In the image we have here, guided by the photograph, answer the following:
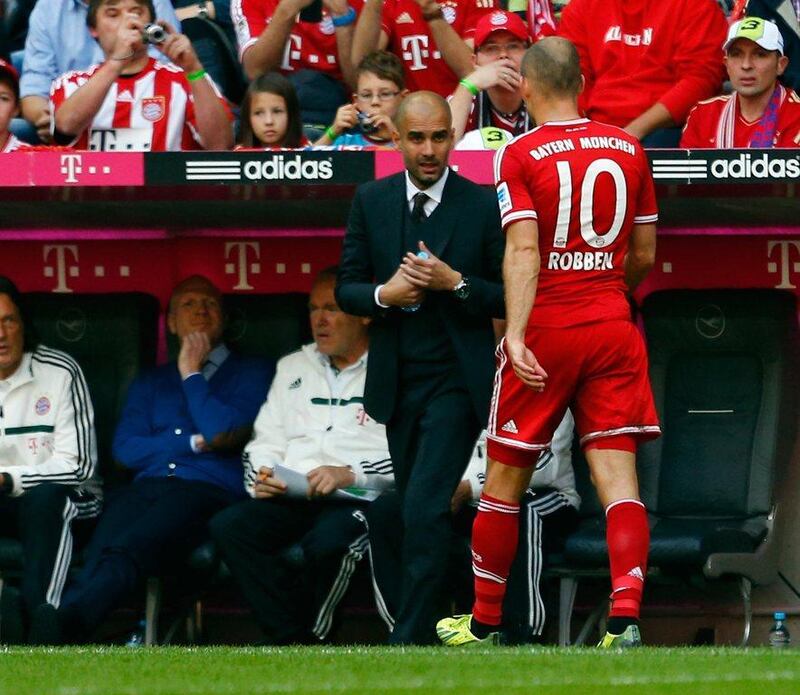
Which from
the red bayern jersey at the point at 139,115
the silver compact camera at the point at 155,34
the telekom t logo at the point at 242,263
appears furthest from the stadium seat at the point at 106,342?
the silver compact camera at the point at 155,34

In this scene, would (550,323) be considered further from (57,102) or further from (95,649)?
(57,102)

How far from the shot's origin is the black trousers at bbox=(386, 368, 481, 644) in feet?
21.9

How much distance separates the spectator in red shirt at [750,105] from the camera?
8.29 meters

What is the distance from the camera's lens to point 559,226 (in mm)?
6316

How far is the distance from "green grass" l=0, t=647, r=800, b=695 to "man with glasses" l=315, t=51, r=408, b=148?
276 centimetres

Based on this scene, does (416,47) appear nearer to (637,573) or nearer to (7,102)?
(7,102)

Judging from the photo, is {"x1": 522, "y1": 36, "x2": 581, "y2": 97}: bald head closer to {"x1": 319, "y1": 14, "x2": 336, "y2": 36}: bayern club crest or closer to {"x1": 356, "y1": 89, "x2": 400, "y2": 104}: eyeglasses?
{"x1": 356, "y1": 89, "x2": 400, "y2": 104}: eyeglasses

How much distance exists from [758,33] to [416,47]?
1.72 meters

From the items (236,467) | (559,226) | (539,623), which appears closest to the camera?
(559,226)

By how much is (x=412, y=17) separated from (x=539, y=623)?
330cm

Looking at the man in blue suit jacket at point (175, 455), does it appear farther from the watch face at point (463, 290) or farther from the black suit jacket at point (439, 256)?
the watch face at point (463, 290)

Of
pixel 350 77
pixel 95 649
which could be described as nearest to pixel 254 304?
pixel 350 77

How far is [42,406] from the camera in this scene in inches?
319

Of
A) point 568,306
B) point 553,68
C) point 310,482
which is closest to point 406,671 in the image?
point 568,306
